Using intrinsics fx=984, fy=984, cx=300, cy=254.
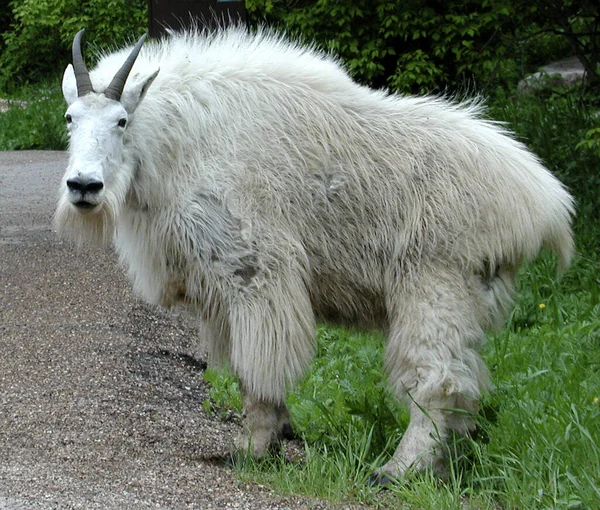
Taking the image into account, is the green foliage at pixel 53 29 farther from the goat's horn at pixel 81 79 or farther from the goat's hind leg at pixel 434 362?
the goat's hind leg at pixel 434 362

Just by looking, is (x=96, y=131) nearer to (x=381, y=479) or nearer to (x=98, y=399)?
(x=98, y=399)

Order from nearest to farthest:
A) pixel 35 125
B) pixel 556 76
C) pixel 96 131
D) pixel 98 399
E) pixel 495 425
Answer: pixel 96 131
pixel 495 425
pixel 98 399
pixel 556 76
pixel 35 125

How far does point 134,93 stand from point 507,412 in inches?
91.6

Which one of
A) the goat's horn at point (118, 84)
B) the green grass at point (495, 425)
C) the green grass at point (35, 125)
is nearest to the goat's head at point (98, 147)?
the goat's horn at point (118, 84)

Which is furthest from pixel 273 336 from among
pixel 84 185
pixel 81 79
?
pixel 81 79

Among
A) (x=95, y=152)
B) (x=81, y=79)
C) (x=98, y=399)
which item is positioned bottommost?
(x=98, y=399)

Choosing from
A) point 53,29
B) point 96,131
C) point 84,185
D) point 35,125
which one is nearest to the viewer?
point 84,185

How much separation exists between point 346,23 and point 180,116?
6.20 meters

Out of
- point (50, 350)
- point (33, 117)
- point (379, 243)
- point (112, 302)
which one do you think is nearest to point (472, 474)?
point (379, 243)

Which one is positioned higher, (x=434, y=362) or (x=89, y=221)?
(x=434, y=362)

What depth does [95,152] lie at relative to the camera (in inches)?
172

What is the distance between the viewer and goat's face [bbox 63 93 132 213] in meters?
4.32

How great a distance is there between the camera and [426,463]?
4.51m

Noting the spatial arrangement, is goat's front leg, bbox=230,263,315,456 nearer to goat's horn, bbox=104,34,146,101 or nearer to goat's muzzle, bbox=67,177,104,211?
goat's muzzle, bbox=67,177,104,211
